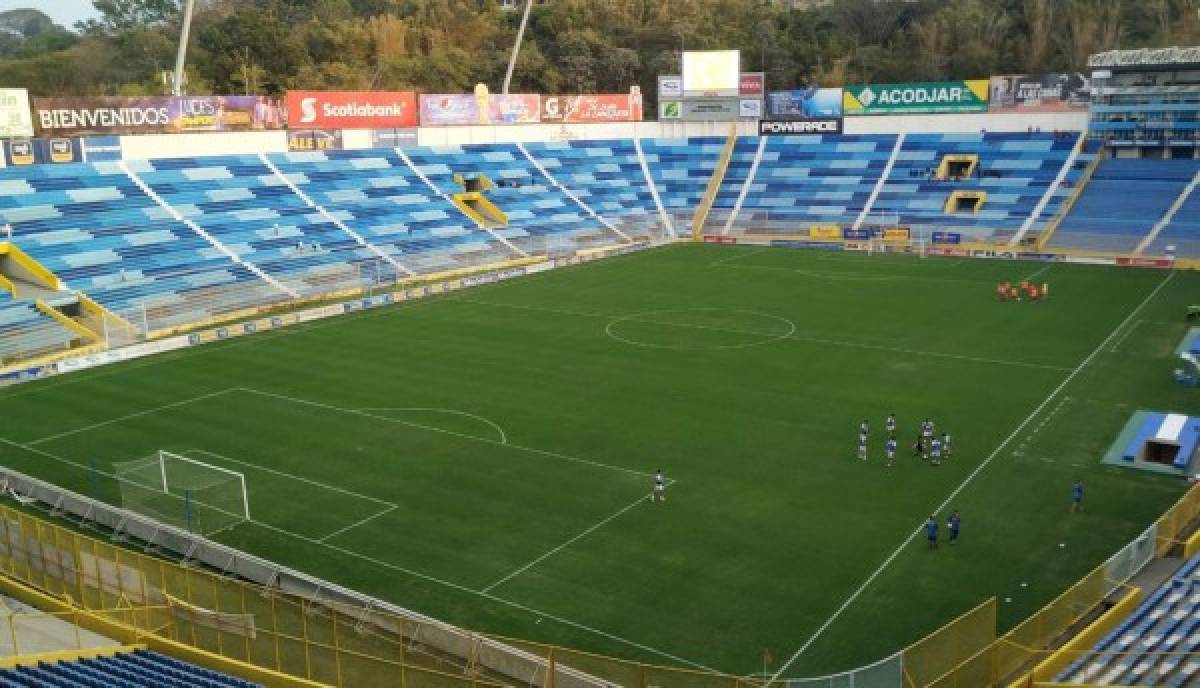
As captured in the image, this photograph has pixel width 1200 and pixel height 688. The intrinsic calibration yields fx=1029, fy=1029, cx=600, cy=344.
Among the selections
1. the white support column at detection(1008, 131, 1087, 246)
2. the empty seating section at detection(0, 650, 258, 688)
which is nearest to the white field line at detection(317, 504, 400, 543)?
the empty seating section at detection(0, 650, 258, 688)

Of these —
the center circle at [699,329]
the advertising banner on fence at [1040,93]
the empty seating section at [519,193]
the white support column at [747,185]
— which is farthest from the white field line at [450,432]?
the advertising banner on fence at [1040,93]

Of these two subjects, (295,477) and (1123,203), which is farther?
(1123,203)

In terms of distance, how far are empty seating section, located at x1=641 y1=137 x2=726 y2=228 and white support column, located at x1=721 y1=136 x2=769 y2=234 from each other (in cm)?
280

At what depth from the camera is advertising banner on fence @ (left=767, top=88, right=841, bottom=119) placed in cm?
7618

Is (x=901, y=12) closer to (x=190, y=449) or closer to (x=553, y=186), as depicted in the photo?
(x=553, y=186)

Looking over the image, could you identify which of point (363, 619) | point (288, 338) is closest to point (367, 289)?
point (288, 338)

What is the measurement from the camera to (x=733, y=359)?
37156 mm

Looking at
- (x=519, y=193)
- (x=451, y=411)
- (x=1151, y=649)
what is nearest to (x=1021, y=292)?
(x=451, y=411)

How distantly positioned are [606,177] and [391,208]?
63.2 feet

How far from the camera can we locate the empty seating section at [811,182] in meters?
68.8

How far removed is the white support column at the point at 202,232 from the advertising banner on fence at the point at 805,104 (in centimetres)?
4279

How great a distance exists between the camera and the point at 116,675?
48.9 ft

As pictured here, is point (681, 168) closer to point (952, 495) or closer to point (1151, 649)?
point (952, 495)

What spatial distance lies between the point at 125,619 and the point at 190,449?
11661 mm
